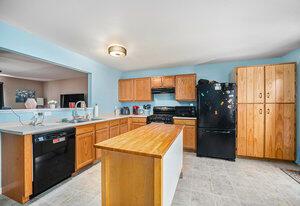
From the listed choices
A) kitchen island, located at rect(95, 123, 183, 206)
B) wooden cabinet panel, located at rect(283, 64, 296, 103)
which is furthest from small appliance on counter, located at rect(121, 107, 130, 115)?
wooden cabinet panel, located at rect(283, 64, 296, 103)

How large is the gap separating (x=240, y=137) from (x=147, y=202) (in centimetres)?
280

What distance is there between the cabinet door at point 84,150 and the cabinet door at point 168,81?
2.36 metres

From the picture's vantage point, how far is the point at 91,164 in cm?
287

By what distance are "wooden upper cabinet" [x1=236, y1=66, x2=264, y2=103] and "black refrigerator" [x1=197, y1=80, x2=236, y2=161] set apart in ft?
0.73

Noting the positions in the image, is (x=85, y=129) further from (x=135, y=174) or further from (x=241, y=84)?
(x=241, y=84)

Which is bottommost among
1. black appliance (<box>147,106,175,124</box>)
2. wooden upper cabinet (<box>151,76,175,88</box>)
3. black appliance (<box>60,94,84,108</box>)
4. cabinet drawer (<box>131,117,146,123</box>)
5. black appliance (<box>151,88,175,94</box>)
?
cabinet drawer (<box>131,117,146,123</box>)

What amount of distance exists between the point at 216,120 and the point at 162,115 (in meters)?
1.40

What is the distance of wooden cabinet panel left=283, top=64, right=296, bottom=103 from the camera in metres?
2.81

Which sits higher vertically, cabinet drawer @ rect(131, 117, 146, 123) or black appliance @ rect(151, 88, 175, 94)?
black appliance @ rect(151, 88, 175, 94)

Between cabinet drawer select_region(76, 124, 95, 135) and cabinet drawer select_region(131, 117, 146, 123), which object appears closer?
cabinet drawer select_region(76, 124, 95, 135)

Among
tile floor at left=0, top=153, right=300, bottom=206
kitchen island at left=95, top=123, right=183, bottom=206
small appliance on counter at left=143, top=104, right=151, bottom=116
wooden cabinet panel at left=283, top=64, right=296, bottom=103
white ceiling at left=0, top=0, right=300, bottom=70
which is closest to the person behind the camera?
kitchen island at left=95, top=123, right=183, bottom=206

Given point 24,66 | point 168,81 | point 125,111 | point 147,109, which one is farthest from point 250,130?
point 24,66

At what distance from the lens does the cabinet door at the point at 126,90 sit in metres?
4.52

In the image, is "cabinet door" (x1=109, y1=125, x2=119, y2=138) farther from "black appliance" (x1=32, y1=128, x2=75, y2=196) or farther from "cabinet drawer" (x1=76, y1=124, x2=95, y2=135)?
"black appliance" (x1=32, y1=128, x2=75, y2=196)
